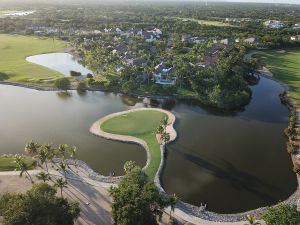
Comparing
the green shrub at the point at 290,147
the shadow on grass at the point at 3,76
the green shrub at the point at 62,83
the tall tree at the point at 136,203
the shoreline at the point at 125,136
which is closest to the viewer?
the tall tree at the point at 136,203

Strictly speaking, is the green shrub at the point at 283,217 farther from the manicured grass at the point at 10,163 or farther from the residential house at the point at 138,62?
the residential house at the point at 138,62

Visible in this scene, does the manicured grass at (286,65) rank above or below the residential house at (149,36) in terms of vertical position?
below

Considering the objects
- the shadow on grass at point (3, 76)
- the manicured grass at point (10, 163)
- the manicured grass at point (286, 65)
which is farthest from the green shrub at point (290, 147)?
the shadow on grass at point (3, 76)

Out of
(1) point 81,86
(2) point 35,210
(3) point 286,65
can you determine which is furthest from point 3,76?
(3) point 286,65

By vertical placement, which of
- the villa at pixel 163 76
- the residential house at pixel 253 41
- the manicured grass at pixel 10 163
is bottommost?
the manicured grass at pixel 10 163

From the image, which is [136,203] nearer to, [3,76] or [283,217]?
[283,217]

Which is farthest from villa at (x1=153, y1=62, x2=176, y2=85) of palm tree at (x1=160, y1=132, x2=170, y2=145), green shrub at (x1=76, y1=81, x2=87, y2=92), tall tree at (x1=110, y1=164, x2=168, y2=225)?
tall tree at (x1=110, y1=164, x2=168, y2=225)
